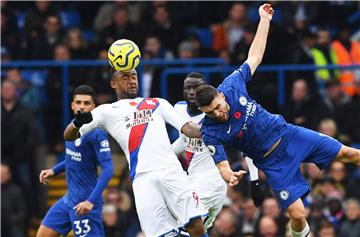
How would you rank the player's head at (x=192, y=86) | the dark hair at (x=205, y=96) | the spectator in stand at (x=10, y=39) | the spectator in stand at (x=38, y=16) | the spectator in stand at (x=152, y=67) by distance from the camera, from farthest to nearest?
the spectator in stand at (x=38, y=16), the spectator in stand at (x=10, y=39), the spectator in stand at (x=152, y=67), the player's head at (x=192, y=86), the dark hair at (x=205, y=96)

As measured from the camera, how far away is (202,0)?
927 inches

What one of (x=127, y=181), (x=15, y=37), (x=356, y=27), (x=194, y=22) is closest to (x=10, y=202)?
(x=127, y=181)

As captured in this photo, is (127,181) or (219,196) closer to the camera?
(219,196)

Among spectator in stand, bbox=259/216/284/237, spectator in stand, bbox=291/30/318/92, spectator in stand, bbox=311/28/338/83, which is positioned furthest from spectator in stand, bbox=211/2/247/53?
spectator in stand, bbox=259/216/284/237

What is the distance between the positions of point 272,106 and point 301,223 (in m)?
7.04

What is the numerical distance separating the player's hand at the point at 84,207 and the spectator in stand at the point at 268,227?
4304 mm

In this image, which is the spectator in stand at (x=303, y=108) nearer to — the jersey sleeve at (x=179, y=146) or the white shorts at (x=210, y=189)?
the white shorts at (x=210, y=189)

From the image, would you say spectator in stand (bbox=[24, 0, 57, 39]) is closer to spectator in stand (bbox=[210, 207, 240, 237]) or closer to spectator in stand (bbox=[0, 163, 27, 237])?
spectator in stand (bbox=[0, 163, 27, 237])

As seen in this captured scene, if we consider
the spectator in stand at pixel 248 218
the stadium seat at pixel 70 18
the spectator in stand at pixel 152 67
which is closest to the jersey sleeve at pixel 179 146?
the spectator in stand at pixel 248 218

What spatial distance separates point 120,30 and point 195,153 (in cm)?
737

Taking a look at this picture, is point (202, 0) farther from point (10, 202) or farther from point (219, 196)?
point (219, 196)

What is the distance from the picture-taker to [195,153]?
51.2 feet

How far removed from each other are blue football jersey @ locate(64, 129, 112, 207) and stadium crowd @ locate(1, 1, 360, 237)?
399 cm

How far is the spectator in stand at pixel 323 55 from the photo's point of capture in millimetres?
21938
